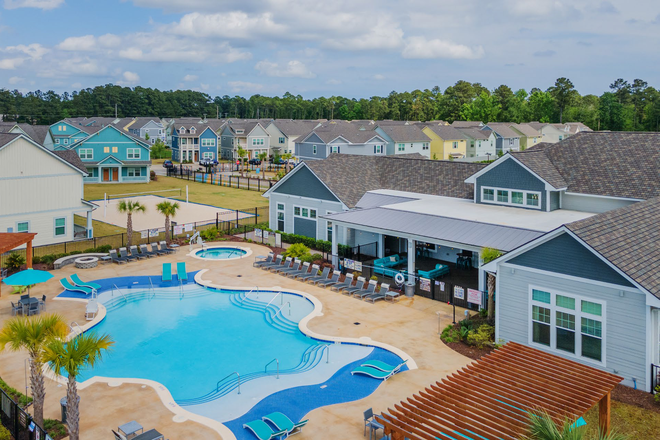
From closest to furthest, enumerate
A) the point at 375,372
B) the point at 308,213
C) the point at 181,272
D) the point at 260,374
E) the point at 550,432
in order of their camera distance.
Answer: the point at 550,432 < the point at 375,372 < the point at 260,374 < the point at 181,272 < the point at 308,213

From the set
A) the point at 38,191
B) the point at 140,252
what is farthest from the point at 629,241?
the point at 38,191

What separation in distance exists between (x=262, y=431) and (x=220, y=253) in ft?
75.8

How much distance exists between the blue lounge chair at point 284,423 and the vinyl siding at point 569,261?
9710 millimetres

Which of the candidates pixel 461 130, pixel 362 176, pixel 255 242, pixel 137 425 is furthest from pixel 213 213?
pixel 461 130

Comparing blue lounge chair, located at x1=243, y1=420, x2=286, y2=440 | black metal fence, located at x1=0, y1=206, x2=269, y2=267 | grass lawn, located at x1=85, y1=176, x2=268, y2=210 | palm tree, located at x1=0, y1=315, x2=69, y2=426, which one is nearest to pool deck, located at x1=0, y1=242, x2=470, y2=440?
blue lounge chair, located at x1=243, y1=420, x2=286, y2=440

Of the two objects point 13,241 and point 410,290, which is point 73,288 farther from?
point 410,290

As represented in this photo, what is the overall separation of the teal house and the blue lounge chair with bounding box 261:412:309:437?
62.1 m

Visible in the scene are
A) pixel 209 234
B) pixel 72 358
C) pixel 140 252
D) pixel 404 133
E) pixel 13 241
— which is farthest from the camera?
pixel 404 133

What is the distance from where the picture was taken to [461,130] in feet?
347

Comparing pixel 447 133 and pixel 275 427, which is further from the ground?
pixel 447 133

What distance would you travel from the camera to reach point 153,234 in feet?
134

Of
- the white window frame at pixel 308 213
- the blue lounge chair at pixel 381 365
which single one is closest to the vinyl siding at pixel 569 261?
the blue lounge chair at pixel 381 365

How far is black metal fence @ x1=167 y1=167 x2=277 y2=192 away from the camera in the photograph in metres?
70.2

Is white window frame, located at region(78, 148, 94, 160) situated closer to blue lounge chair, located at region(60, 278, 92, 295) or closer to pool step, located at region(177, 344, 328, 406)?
blue lounge chair, located at region(60, 278, 92, 295)
